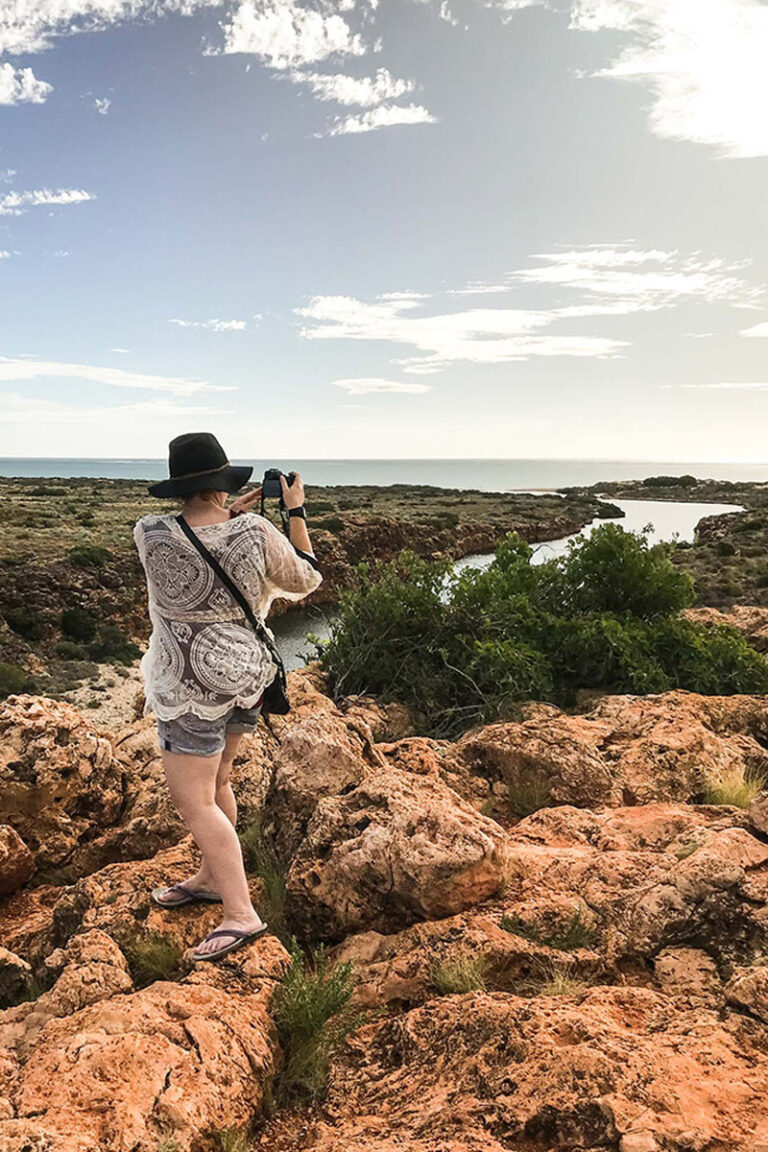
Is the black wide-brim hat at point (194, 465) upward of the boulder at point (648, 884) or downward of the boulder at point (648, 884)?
upward

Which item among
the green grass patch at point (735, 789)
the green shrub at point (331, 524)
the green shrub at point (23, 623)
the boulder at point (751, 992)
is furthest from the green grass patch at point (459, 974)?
the green shrub at point (331, 524)

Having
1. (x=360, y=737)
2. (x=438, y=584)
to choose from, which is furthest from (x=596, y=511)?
(x=360, y=737)

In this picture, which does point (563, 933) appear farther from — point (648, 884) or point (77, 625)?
point (77, 625)

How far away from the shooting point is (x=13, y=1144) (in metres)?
2.02

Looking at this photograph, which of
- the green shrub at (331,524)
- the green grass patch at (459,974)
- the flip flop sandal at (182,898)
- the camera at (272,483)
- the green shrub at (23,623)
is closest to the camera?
the green grass patch at (459,974)

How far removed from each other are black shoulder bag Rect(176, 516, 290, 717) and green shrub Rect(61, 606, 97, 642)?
2536 cm

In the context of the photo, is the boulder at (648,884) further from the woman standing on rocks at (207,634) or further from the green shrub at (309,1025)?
the woman standing on rocks at (207,634)

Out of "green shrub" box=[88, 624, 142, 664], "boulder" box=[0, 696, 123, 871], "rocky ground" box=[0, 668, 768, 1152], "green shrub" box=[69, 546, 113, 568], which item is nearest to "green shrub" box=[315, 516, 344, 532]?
"green shrub" box=[69, 546, 113, 568]

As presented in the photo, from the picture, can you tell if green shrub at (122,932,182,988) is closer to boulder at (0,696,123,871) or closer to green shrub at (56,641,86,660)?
boulder at (0,696,123,871)

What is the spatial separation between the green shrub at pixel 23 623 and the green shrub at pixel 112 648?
212cm

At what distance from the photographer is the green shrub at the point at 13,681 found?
19.8 meters

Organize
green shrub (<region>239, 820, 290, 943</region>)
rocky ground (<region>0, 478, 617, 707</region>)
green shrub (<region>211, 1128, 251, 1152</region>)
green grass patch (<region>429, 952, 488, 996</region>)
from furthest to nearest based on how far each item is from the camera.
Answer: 1. rocky ground (<region>0, 478, 617, 707</region>)
2. green shrub (<region>239, 820, 290, 943</region>)
3. green grass patch (<region>429, 952, 488, 996</region>)
4. green shrub (<region>211, 1128, 251, 1152</region>)

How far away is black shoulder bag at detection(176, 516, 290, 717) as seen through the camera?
3.24 metres

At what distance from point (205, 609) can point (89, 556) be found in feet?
98.3
